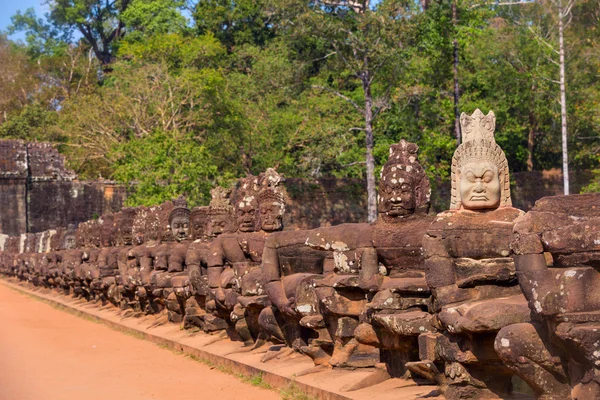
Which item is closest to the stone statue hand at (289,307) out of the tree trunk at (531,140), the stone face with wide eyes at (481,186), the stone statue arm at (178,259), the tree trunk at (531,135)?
the stone face with wide eyes at (481,186)

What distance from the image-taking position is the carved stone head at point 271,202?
440 inches

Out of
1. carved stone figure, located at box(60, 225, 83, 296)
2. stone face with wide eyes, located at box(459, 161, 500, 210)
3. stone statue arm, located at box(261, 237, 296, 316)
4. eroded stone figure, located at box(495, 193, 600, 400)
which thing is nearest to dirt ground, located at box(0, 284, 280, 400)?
stone statue arm, located at box(261, 237, 296, 316)

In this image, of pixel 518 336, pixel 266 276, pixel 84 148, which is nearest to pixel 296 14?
pixel 84 148

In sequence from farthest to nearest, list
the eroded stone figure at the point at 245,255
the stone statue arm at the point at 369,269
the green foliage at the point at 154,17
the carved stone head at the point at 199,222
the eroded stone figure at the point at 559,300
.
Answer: the green foliage at the point at 154,17 → the carved stone head at the point at 199,222 → the eroded stone figure at the point at 245,255 → the stone statue arm at the point at 369,269 → the eroded stone figure at the point at 559,300

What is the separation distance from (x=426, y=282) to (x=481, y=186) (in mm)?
809

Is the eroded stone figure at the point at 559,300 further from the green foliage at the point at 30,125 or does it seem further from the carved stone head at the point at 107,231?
Answer: the green foliage at the point at 30,125

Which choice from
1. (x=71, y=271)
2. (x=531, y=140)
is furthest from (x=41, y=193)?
(x=71, y=271)

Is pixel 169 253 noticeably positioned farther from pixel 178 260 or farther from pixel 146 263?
pixel 146 263

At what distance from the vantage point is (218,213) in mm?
13789

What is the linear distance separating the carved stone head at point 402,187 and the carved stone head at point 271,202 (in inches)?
131

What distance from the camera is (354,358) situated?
27.4 feet

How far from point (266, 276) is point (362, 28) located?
72.1 feet

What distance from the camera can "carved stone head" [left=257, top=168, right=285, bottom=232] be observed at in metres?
11.2

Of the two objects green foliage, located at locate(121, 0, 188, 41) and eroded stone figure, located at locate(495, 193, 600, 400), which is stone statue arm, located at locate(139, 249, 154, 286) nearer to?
eroded stone figure, located at locate(495, 193, 600, 400)
